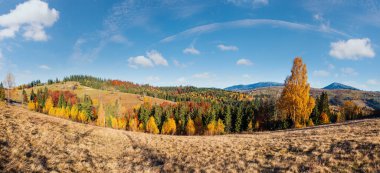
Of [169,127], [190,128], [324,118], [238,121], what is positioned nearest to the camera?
[324,118]

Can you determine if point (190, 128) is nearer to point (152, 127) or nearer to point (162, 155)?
point (152, 127)

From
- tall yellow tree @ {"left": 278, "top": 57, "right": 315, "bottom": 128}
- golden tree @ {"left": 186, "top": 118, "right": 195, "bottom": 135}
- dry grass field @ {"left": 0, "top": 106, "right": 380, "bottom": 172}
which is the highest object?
tall yellow tree @ {"left": 278, "top": 57, "right": 315, "bottom": 128}

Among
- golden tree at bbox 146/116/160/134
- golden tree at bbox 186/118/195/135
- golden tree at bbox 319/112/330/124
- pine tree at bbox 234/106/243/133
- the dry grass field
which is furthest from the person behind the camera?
golden tree at bbox 146/116/160/134

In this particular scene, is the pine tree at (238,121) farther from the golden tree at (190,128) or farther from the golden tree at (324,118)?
the golden tree at (324,118)

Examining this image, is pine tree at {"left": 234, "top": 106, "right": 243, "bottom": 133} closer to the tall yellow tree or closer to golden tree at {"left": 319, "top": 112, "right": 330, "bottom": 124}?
golden tree at {"left": 319, "top": 112, "right": 330, "bottom": 124}

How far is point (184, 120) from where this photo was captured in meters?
96.7

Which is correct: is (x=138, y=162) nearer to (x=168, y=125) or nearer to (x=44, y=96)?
(x=168, y=125)

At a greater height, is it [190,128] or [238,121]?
[238,121]

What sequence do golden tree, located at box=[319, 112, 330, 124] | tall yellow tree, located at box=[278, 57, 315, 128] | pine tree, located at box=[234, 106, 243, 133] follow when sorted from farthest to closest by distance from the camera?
pine tree, located at box=[234, 106, 243, 133]
golden tree, located at box=[319, 112, 330, 124]
tall yellow tree, located at box=[278, 57, 315, 128]


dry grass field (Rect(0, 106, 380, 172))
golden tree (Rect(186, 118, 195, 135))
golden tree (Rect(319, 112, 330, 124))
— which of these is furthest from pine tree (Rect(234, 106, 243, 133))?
dry grass field (Rect(0, 106, 380, 172))

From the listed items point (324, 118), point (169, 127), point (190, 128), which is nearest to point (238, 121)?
point (190, 128)

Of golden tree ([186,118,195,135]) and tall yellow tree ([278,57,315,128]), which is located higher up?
tall yellow tree ([278,57,315,128])

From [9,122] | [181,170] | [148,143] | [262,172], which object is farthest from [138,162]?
[9,122]

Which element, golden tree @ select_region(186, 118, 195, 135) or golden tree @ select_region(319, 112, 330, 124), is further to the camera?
golden tree @ select_region(186, 118, 195, 135)
